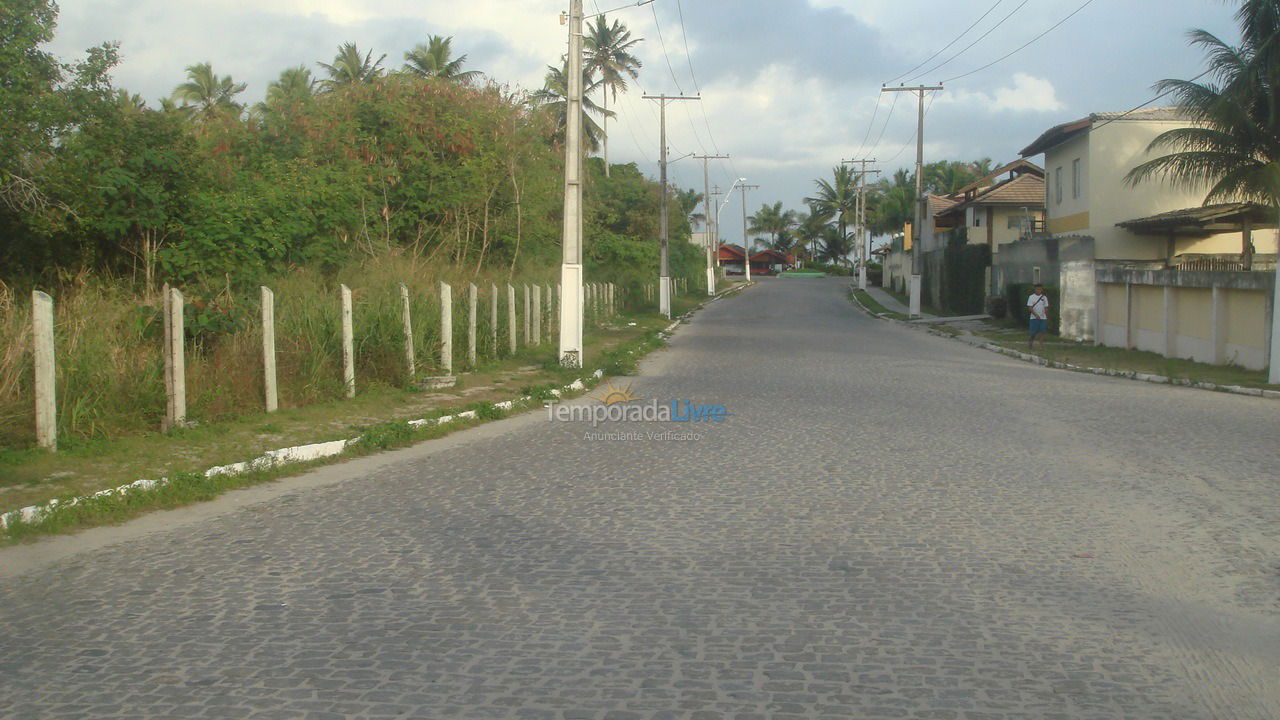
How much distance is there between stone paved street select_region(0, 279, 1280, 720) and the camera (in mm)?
4336

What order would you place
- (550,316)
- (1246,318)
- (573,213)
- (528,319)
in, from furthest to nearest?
(550,316)
(528,319)
(1246,318)
(573,213)

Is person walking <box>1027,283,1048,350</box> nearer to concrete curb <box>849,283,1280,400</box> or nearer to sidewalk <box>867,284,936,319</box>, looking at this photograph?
concrete curb <box>849,283,1280,400</box>

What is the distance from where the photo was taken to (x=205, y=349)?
12.7 m

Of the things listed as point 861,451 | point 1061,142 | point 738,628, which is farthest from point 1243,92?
point 738,628

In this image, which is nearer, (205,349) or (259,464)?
(259,464)

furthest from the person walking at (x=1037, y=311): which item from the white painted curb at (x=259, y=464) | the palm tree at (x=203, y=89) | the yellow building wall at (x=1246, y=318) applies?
the palm tree at (x=203, y=89)

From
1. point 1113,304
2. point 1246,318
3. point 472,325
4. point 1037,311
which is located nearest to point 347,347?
point 472,325

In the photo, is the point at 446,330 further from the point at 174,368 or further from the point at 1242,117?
the point at 1242,117

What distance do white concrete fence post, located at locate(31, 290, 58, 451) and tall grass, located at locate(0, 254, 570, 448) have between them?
312mm

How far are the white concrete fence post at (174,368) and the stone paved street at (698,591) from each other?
2.19 metres

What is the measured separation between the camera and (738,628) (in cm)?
509

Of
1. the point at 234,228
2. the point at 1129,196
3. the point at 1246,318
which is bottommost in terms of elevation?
the point at 1246,318

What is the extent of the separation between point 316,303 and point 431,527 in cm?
825

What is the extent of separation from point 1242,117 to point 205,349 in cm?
2565
